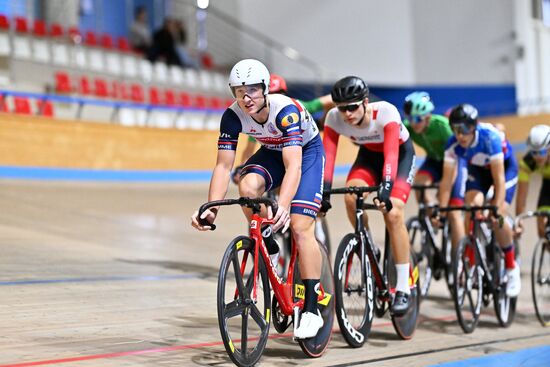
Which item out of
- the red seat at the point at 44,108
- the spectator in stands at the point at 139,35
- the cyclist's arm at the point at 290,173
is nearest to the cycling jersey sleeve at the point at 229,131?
the cyclist's arm at the point at 290,173

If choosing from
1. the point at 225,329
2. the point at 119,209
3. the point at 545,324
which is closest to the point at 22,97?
the point at 119,209

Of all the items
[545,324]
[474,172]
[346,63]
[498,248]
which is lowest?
[545,324]

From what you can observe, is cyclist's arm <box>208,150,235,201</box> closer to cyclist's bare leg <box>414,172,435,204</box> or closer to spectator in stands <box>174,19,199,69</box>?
cyclist's bare leg <box>414,172,435,204</box>

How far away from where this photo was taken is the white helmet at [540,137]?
622cm

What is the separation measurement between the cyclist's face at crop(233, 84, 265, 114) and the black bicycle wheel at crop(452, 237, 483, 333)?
7.06 ft

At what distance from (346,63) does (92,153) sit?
9.34 m

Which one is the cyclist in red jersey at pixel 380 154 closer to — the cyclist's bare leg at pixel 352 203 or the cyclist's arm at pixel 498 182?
the cyclist's bare leg at pixel 352 203

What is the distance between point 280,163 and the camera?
169 inches

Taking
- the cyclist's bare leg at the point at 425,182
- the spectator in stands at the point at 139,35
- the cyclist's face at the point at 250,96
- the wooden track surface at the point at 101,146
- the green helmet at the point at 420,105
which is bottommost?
the cyclist's bare leg at the point at 425,182

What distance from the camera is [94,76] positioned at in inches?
580

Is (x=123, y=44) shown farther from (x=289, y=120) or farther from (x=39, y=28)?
(x=289, y=120)

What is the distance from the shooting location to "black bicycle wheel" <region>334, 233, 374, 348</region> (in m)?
4.52

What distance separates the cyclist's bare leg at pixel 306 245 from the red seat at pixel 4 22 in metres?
10.6

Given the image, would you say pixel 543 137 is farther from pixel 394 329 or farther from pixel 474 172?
pixel 394 329
